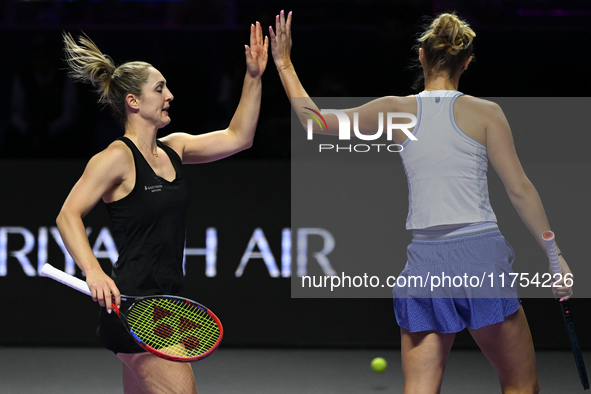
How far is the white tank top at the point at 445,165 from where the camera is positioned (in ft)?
8.26

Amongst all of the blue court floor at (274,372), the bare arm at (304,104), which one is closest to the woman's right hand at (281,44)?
the bare arm at (304,104)

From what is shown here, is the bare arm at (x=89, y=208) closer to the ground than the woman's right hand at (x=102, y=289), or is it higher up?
higher up

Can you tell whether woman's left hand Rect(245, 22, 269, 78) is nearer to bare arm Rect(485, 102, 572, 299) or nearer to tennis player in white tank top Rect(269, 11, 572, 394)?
tennis player in white tank top Rect(269, 11, 572, 394)

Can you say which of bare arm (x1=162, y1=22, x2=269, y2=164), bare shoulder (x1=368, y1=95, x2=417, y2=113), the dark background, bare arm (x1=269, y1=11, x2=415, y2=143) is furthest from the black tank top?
the dark background

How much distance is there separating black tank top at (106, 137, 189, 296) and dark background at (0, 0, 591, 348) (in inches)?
100

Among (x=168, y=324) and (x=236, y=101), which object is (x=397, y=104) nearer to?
(x=168, y=324)

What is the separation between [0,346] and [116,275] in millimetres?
3110

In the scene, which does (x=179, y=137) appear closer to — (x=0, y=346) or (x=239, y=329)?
(x=239, y=329)

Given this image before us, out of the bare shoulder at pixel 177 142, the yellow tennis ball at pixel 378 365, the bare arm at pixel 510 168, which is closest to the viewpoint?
the bare arm at pixel 510 168

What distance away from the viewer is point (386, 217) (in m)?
5.06

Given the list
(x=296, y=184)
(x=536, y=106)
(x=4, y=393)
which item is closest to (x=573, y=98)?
(x=536, y=106)

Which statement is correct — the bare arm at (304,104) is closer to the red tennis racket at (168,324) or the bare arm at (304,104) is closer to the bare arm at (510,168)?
the bare arm at (510,168)

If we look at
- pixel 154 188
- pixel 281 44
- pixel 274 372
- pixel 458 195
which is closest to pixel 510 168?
pixel 458 195

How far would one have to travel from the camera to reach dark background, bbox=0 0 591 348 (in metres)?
5.21
